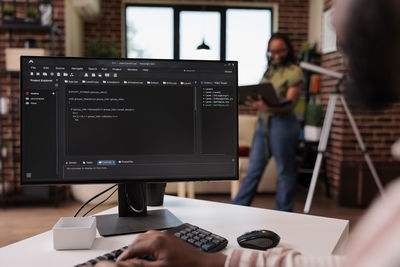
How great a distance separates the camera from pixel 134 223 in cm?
118

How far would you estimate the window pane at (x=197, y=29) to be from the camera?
227 inches

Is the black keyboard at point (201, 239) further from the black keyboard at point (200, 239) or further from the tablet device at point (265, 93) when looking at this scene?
the tablet device at point (265, 93)

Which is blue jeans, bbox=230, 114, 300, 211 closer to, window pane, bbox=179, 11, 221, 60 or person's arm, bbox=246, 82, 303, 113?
person's arm, bbox=246, 82, 303, 113

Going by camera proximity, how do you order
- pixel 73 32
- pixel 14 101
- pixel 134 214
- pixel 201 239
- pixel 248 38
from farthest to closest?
pixel 248 38
pixel 73 32
pixel 14 101
pixel 134 214
pixel 201 239

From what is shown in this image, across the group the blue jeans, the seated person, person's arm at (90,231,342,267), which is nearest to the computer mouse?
person's arm at (90,231,342,267)

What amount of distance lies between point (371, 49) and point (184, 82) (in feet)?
2.41

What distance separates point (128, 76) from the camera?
1.17m

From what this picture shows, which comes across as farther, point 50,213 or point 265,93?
point 50,213

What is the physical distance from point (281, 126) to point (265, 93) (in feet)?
1.02

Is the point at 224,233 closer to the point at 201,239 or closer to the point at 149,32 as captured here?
the point at 201,239

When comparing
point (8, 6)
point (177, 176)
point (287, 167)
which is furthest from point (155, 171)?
point (8, 6)

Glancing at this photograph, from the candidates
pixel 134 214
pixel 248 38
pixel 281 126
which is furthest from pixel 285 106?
pixel 248 38

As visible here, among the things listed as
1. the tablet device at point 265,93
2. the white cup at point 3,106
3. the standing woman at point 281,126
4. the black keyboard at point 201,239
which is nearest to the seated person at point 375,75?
the black keyboard at point 201,239

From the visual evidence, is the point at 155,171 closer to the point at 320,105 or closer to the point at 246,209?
the point at 246,209
